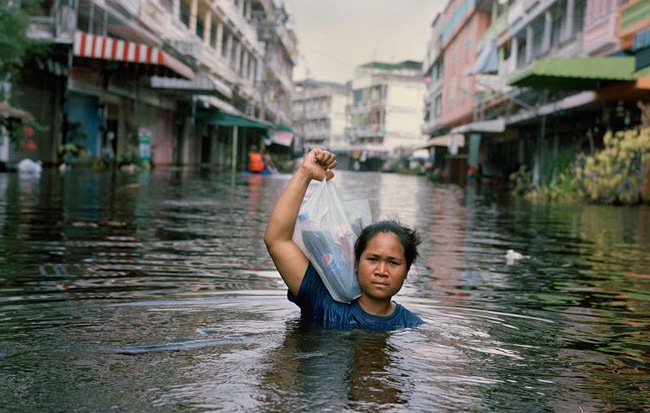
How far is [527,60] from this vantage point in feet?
112

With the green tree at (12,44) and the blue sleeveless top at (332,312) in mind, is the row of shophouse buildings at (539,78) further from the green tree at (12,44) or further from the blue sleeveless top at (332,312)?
the blue sleeveless top at (332,312)

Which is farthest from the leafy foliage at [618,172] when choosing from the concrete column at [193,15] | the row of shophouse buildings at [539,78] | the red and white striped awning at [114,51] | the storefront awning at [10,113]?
the concrete column at [193,15]

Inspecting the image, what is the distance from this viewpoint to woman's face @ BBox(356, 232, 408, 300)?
3516 millimetres

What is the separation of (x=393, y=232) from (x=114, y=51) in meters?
21.2

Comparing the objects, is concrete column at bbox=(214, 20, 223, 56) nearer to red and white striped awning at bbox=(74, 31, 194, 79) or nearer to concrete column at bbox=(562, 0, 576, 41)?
red and white striped awning at bbox=(74, 31, 194, 79)

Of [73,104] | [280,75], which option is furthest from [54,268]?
[280,75]

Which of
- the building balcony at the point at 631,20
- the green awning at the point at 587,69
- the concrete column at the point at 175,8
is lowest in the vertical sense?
the green awning at the point at 587,69

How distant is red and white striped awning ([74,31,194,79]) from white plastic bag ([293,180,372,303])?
20.3 m

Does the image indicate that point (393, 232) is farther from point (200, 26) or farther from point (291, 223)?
point (200, 26)

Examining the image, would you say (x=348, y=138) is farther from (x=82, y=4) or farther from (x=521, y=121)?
(x=82, y=4)

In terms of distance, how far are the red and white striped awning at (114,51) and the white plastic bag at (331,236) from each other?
20350mm

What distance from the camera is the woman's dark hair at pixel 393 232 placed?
3555 millimetres

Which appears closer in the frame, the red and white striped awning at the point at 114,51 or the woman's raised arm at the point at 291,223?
the woman's raised arm at the point at 291,223

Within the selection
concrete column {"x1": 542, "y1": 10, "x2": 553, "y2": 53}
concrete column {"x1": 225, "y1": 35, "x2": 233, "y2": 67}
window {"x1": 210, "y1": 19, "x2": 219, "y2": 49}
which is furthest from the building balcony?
concrete column {"x1": 225, "y1": 35, "x2": 233, "y2": 67}
